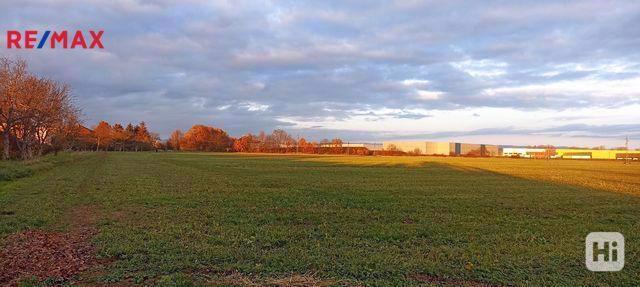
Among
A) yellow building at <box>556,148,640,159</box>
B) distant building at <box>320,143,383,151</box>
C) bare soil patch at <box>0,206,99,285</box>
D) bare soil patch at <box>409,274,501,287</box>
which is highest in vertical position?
distant building at <box>320,143,383,151</box>

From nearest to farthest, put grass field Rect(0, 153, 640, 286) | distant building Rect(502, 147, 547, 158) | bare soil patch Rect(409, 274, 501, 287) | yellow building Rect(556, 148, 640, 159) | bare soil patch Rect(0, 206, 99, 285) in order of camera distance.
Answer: bare soil patch Rect(409, 274, 501, 287), bare soil patch Rect(0, 206, 99, 285), grass field Rect(0, 153, 640, 286), yellow building Rect(556, 148, 640, 159), distant building Rect(502, 147, 547, 158)

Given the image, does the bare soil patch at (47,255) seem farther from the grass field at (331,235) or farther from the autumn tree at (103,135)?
the autumn tree at (103,135)

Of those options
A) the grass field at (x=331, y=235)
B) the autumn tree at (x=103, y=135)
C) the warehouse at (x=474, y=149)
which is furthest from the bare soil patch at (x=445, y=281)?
the warehouse at (x=474, y=149)

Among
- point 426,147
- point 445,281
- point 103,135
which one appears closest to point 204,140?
point 103,135

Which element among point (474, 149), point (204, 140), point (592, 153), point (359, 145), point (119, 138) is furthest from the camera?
point (474, 149)

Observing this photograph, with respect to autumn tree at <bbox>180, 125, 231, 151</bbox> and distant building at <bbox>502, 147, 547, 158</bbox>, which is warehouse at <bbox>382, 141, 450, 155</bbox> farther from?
autumn tree at <bbox>180, 125, 231, 151</bbox>

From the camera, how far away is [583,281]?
6.18 metres

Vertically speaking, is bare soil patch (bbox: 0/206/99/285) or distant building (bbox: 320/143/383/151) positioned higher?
distant building (bbox: 320/143/383/151)

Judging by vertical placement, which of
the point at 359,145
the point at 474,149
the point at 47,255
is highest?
the point at 359,145

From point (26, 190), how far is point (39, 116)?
25.1m

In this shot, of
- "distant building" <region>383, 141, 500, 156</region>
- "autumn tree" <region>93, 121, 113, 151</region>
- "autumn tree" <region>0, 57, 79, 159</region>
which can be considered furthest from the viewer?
"distant building" <region>383, 141, 500, 156</region>

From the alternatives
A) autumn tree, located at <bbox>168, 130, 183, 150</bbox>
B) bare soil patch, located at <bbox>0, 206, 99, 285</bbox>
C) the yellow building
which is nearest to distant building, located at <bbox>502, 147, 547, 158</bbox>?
the yellow building

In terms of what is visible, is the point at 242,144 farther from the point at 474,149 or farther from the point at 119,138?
the point at 474,149

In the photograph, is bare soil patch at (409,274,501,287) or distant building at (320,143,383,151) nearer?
bare soil patch at (409,274,501,287)
